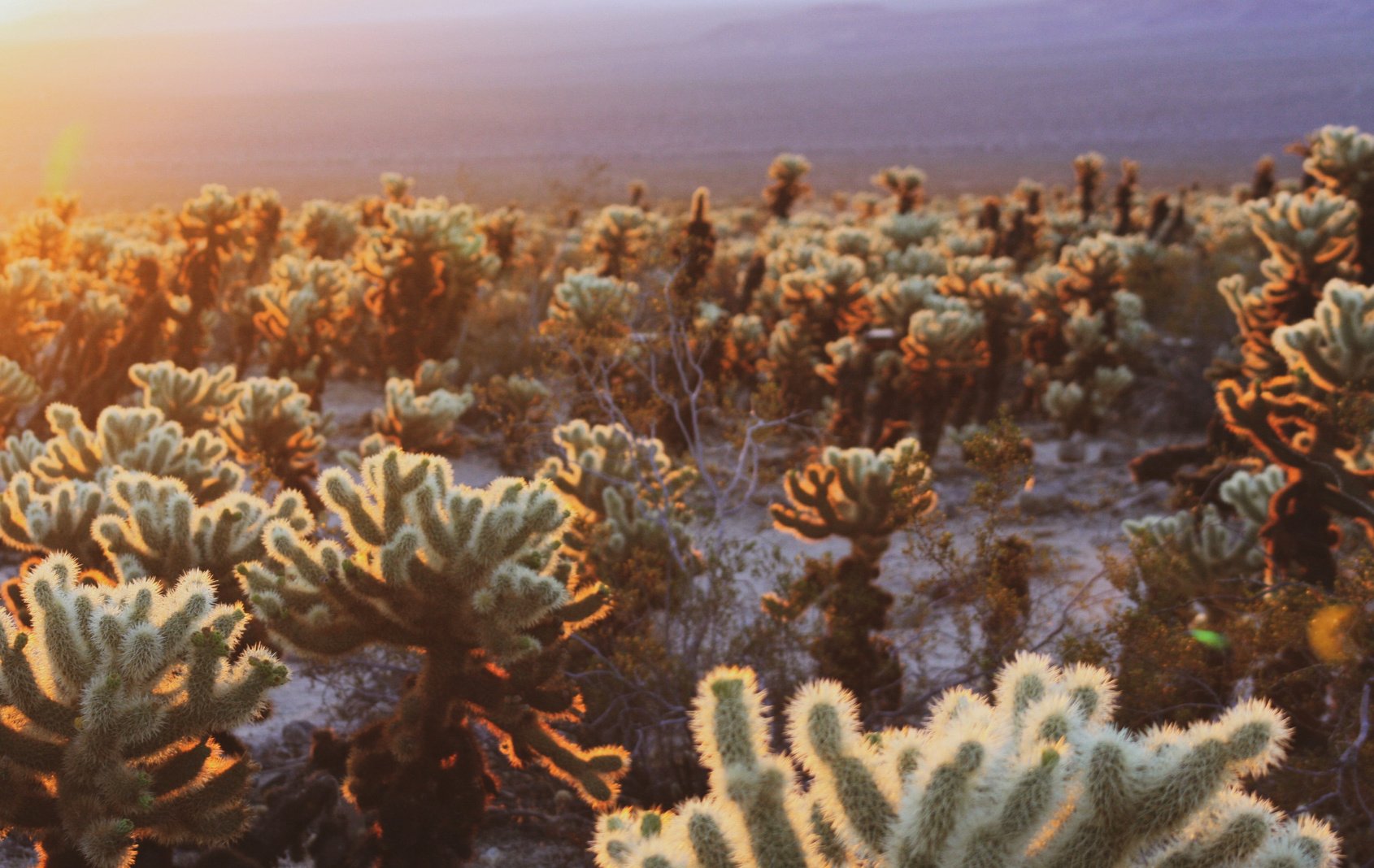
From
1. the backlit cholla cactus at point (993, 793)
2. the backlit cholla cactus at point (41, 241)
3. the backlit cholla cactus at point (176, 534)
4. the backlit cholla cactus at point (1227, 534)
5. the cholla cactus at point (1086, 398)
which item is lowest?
the cholla cactus at point (1086, 398)

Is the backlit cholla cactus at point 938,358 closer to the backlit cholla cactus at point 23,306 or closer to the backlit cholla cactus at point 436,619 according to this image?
the backlit cholla cactus at point 436,619

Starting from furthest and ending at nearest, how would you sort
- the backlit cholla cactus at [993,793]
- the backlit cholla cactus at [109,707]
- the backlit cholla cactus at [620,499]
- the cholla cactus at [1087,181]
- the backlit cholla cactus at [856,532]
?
the cholla cactus at [1087,181] → the backlit cholla cactus at [620,499] → the backlit cholla cactus at [856,532] → the backlit cholla cactus at [109,707] → the backlit cholla cactus at [993,793]

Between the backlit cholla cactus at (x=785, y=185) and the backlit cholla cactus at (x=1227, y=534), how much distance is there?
1066cm

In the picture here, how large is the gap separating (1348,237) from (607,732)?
735 cm

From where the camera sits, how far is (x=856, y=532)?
643 centimetres

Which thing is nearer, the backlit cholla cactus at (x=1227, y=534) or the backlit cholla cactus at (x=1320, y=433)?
the backlit cholla cactus at (x=1320, y=433)

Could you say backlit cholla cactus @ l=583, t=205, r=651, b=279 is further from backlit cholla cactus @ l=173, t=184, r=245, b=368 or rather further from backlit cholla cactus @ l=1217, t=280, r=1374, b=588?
backlit cholla cactus @ l=1217, t=280, r=1374, b=588

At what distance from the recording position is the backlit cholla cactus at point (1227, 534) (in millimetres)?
6980

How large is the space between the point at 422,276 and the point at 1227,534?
7756 mm

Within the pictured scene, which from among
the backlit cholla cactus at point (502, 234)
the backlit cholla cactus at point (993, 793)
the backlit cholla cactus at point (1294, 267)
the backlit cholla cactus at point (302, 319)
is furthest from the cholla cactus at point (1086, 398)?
the backlit cholla cactus at point (993, 793)

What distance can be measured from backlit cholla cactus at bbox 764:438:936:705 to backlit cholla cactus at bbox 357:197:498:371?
6.07 metres

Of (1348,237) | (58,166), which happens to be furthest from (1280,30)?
(1348,237)

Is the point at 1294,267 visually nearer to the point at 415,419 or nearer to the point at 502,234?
the point at 415,419

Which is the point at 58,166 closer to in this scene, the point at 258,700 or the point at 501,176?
the point at 501,176
